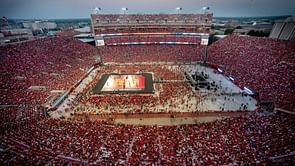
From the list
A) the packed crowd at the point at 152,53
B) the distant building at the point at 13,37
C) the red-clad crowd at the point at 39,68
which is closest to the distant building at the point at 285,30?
the packed crowd at the point at 152,53

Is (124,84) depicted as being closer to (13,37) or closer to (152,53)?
(152,53)

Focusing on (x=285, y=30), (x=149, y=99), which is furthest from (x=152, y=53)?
(x=285, y=30)

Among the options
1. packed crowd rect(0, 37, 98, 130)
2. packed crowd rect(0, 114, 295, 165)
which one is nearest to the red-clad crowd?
packed crowd rect(0, 37, 98, 130)

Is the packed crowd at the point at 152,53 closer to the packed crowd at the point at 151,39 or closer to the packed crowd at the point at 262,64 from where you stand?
the packed crowd at the point at 151,39

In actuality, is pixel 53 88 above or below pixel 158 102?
above

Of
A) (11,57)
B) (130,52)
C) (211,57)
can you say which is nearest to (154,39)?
(130,52)

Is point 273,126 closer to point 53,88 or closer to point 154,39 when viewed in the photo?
point 53,88
